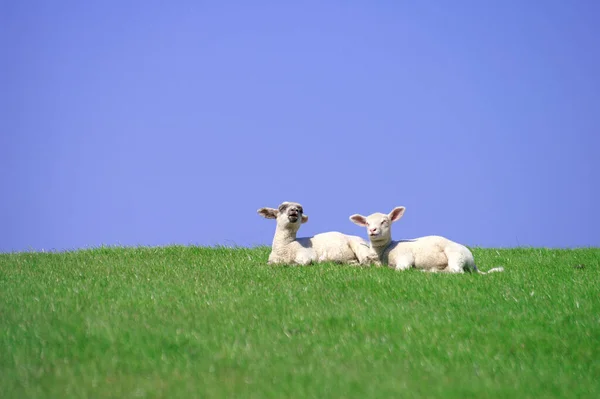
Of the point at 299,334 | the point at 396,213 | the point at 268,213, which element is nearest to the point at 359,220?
the point at 396,213

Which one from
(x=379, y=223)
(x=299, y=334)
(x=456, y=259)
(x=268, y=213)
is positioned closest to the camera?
(x=299, y=334)

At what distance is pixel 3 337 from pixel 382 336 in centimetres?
523

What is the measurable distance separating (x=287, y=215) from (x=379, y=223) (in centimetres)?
215

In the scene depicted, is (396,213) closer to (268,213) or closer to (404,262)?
(404,262)

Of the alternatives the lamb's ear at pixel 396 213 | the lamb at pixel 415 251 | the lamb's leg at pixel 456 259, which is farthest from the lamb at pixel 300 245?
the lamb's leg at pixel 456 259

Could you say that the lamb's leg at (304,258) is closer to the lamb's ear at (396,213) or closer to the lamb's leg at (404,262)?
the lamb's leg at (404,262)

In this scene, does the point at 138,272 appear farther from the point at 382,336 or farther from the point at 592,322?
the point at 592,322

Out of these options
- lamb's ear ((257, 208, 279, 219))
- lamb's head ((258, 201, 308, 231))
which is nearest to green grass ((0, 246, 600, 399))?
lamb's head ((258, 201, 308, 231))

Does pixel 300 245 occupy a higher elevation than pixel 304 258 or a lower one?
higher

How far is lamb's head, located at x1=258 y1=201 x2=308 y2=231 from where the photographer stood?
16.5m

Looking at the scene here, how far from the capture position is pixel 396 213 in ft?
53.3

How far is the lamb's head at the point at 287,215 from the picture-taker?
1648 cm

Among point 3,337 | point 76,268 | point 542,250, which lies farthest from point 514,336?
point 542,250

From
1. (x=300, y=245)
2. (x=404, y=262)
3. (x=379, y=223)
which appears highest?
(x=379, y=223)
